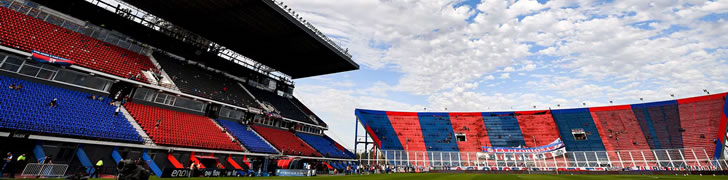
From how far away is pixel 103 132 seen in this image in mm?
14953

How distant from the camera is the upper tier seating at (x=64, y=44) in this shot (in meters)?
16.0

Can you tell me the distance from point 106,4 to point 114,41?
3.19 m

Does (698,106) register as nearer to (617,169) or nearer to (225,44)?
(617,169)

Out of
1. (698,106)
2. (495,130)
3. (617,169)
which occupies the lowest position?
(617,169)

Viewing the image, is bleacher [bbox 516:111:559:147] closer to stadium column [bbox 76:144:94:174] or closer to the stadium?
the stadium

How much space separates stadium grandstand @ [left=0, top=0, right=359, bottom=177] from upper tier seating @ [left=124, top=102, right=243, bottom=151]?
0.11m

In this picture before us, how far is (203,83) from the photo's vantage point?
2689cm

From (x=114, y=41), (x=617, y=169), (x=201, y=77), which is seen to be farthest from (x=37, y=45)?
(x=617, y=169)

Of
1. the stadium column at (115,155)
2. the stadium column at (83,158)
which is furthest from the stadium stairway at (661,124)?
the stadium column at (83,158)

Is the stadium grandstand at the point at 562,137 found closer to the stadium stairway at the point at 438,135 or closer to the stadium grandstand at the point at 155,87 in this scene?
the stadium stairway at the point at 438,135

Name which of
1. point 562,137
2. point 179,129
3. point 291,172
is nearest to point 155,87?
point 179,129

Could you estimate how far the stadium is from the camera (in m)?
14.8

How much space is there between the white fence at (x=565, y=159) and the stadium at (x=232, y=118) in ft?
0.55

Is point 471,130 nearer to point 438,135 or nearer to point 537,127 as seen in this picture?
point 438,135
